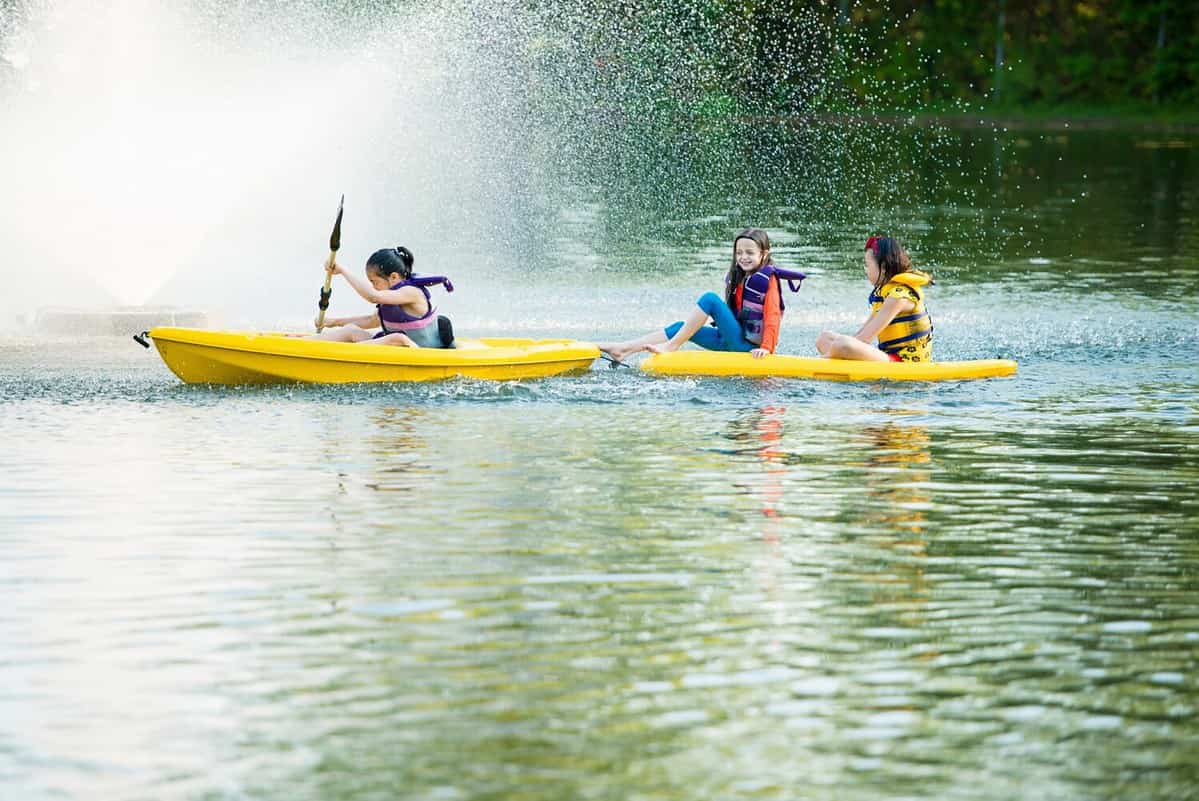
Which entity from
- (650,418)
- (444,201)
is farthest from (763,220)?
(650,418)

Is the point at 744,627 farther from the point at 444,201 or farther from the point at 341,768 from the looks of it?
the point at 444,201

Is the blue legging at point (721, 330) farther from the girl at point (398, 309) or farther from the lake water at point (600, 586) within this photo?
the girl at point (398, 309)

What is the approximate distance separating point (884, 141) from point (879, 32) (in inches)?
479

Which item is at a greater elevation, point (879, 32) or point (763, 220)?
point (879, 32)

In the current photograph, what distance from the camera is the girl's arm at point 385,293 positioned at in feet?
Result: 45.5

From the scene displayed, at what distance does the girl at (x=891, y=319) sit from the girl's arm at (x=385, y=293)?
110 inches

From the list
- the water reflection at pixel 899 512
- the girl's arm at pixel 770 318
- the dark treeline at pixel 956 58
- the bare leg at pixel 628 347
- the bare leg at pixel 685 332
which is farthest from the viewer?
the dark treeline at pixel 956 58

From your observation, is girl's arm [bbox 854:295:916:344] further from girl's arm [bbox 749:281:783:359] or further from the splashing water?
the splashing water

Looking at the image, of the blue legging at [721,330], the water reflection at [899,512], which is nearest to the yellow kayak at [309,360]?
the blue legging at [721,330]

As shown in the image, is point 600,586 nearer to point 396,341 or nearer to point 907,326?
point 396,341

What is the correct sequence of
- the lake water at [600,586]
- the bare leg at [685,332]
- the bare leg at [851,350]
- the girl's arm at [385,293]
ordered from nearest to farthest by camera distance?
the lake water at [600,586] → the girl's arm at [385,293] → the bare leg at [851,350] → the bare leg at [685,332]

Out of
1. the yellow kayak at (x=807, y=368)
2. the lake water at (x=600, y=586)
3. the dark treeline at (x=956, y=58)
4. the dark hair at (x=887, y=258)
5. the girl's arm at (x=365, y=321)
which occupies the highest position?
the dark treeline at (x=956, y=58)

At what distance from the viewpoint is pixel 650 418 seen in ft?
41.6

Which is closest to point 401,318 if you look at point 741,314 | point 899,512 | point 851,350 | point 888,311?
point 741,314
